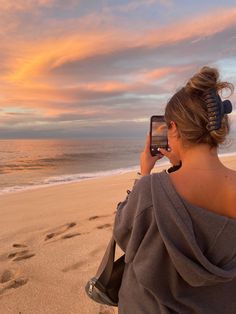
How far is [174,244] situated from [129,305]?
1.64 ft

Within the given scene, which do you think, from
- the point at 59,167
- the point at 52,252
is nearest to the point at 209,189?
the point at 52,252

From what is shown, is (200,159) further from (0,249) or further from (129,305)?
(0,249)

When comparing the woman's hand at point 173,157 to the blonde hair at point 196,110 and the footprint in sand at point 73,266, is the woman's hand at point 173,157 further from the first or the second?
the footprint in sand at point 73,266

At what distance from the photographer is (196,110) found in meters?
1.64

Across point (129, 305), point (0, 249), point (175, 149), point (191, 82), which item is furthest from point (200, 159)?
point (0, 249)

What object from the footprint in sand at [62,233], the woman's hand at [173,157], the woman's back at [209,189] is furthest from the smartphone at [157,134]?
the footprint in sand at [62,233]

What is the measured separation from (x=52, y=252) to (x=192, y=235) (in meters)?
3.37

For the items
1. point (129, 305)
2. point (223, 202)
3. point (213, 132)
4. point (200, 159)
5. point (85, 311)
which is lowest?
point (85, 311)

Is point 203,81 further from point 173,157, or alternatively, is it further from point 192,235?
point 192,235

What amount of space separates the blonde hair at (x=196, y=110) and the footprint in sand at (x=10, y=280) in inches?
109

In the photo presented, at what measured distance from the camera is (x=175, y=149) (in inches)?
71.1

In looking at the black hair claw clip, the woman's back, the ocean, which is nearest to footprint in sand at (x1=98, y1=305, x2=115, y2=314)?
the ocean

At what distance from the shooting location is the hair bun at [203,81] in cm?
167

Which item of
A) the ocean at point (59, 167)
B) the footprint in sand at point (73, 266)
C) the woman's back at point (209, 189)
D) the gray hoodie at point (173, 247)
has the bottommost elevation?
the ocean at point (59, 167)
